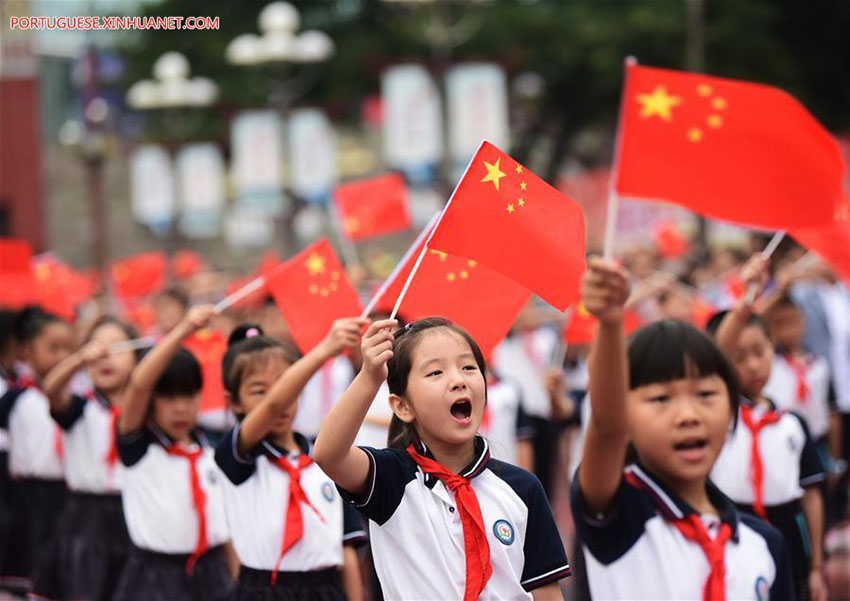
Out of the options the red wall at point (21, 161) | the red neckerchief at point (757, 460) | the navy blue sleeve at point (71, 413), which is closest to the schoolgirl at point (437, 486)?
the red neckerchief at point (757, 460)

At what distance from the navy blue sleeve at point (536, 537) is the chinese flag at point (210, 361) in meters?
2.71

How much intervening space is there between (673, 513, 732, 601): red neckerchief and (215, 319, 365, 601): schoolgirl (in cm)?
165

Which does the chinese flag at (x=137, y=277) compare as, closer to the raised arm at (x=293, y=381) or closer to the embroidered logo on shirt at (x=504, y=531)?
the raised arm at (x=293, y=381)

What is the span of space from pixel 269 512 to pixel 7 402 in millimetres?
2934

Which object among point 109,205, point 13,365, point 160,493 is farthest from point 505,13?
point 160,493

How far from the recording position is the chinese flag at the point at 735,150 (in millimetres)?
4645

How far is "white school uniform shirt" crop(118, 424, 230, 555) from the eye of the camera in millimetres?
5559

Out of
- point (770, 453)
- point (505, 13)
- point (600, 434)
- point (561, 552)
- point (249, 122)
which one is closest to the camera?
point (600, 434)

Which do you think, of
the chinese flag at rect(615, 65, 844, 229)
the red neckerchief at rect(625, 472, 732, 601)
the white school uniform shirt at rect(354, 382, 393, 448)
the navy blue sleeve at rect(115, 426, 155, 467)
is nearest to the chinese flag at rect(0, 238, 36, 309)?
the navy blue sleeve at rect(115, 426, 155, 467)

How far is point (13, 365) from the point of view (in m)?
7.92

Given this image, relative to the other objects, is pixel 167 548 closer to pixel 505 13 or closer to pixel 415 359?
pixel 415 359

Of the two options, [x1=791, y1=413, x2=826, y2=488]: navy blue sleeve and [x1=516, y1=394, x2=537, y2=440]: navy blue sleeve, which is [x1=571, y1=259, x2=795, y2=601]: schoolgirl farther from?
[x1=516, y1=394, x2=537, y2=440]: navy blue sleeve

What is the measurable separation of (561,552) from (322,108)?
19.9 metres

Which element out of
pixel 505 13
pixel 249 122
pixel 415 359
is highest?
pixel 505 13
